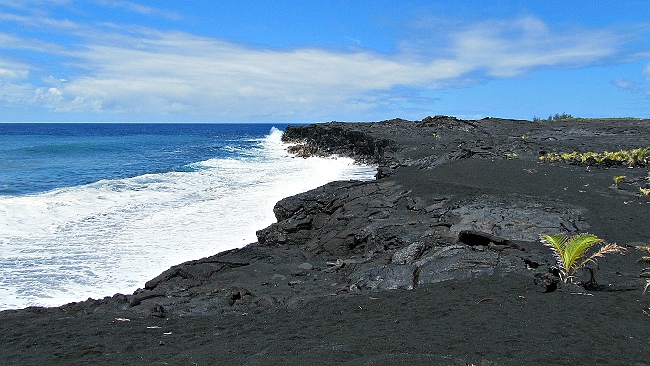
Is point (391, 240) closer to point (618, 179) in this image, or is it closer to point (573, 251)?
point (573, 251)

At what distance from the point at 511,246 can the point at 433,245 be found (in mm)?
1503

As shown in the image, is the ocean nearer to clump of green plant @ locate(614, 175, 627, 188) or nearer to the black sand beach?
the black sand beach

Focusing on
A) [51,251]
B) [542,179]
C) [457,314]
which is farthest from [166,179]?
[457,314]

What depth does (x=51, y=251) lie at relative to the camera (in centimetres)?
1295

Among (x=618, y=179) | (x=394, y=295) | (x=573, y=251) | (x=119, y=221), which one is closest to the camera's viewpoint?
(x=573, y=251)

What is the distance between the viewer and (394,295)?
26.1ft

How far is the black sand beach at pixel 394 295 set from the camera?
5.79m

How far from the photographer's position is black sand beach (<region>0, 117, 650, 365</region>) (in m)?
5.79

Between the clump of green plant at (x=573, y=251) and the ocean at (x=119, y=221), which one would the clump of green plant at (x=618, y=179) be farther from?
the ocean at (x=119, y=221)

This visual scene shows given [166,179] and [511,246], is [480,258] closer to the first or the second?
[511,246]

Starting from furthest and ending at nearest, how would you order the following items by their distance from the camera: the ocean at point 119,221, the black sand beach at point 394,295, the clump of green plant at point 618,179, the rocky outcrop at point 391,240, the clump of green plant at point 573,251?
1. the clump of green plant at point 618,179
2. the ocean at point 119,221
3. the rocky outcrop at point 391,240
4. the clump of green plant at point 573,251
5. the black sand beach at point 394,295

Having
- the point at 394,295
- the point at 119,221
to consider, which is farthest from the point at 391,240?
the point at 119,221

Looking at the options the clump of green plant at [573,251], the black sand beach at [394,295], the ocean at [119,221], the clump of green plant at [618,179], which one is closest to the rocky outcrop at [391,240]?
the black sand beach at [394,295]

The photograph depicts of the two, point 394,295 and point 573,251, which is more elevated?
point 573,251
